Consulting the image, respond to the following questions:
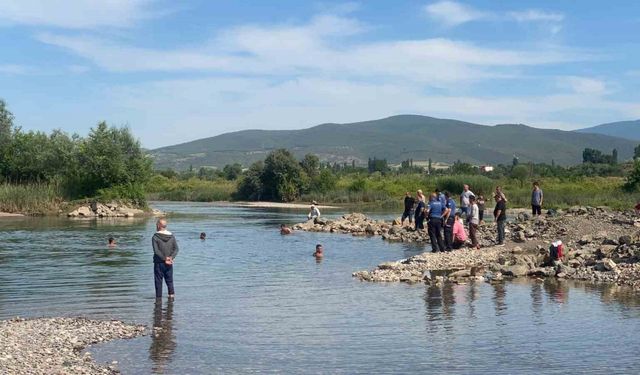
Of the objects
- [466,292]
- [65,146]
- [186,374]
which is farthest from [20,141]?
[186,374]

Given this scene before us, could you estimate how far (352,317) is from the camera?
17.1 m

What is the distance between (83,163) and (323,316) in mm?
58217

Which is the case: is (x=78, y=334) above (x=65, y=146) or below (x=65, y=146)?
below

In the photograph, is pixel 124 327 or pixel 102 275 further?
pixel 102 275

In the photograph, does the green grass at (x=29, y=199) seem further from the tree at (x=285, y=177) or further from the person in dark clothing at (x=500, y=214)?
the person in dark clothing at (x=500, y=214)

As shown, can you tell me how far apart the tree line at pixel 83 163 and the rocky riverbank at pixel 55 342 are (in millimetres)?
55866

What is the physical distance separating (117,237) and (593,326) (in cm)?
3077

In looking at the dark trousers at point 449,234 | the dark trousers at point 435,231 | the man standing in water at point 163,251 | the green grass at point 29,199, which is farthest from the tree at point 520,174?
the man standing in water at point 163,251

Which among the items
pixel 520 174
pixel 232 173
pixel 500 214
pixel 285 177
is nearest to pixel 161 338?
pixel 500 214

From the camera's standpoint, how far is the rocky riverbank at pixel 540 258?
74.9 feet

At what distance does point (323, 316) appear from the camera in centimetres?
1731

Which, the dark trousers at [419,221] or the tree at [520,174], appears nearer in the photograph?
the dark trousers at [419,221]

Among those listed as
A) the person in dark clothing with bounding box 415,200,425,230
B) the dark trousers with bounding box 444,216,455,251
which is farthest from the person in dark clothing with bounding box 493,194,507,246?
the person in dark clothing with bounding box 415,200,425,230

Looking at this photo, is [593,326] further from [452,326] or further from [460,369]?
[460,369]
